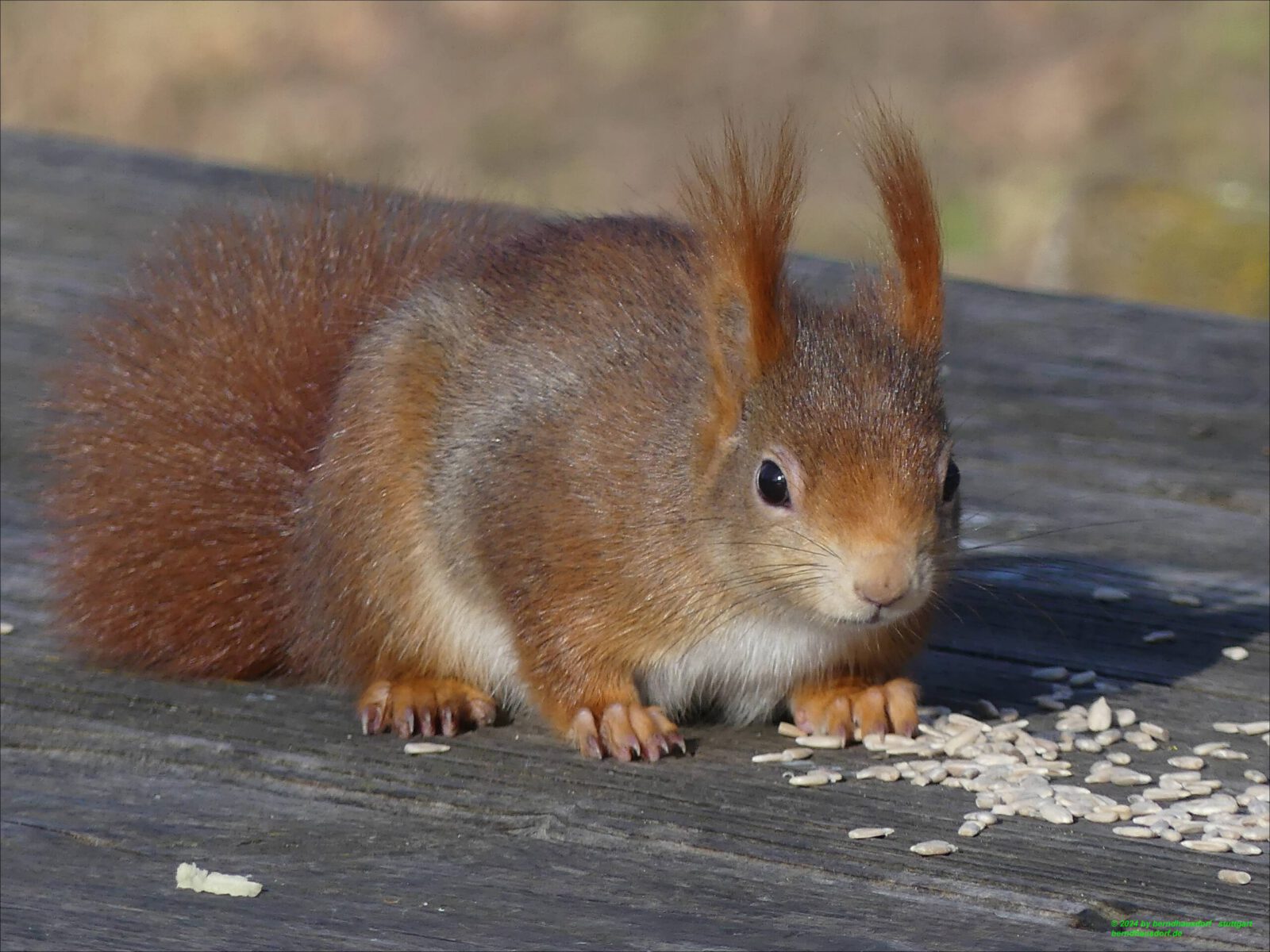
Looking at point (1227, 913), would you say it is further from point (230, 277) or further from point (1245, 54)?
point (1245, 54)

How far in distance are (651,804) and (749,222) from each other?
68 centimetres

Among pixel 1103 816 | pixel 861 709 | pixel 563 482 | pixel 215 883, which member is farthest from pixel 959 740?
pixel 215 883

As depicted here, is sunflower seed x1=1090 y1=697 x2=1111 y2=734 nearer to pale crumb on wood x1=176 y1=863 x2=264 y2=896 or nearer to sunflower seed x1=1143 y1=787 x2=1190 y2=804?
sunflower seed x1=1143 y1=787 x2=1190 y2=804

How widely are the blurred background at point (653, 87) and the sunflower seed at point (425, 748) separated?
5.11 metres

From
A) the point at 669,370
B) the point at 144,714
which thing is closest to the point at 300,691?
the point at 144,714

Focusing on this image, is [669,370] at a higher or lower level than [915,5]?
lower

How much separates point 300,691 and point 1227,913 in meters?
1.23

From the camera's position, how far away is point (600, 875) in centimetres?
200

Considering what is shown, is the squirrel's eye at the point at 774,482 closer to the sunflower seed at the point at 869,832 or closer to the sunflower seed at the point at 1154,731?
the sunflower seed at the point at 869,832

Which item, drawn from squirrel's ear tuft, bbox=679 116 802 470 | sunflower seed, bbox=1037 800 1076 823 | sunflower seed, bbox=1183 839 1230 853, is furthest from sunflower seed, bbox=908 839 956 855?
squirrel's ear tuft, bbox=679 116 802 470

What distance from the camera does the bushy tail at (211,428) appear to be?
104 inches

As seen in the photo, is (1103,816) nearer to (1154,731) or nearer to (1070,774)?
(1070,774)

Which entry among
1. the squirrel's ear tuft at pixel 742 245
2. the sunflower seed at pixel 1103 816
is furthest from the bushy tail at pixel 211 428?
the sunflower seed at pixel 1103 816

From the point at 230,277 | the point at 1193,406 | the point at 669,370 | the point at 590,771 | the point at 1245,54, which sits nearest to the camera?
the point at 590,771
